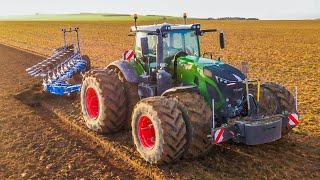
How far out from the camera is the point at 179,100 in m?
7.38

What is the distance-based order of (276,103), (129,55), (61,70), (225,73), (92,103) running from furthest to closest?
1. (61,70)
2. (129,55)
3. (92,103)
4. (276,103)
5. (225,73)

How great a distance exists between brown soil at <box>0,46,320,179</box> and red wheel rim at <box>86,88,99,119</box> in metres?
0.43

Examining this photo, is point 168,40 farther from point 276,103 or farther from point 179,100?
point 276,103

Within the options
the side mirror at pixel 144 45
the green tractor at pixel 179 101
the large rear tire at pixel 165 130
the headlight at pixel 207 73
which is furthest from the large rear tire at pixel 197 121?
the side mirror at pixel 144 45

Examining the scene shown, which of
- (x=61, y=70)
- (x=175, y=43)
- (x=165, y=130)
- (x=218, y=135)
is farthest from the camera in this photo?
(x=61, y=70)

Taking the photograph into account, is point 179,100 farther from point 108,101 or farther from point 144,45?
point 108,101

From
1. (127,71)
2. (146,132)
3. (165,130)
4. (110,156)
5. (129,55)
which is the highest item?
(129,55)

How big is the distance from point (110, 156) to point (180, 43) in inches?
115

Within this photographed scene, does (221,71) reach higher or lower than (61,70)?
higher

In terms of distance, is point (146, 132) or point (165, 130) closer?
point (165, 130)

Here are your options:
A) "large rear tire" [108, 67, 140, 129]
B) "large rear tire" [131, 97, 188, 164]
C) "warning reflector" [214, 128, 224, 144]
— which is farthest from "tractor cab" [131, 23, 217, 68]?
"warning reflector" [214, 128, 224, 144]

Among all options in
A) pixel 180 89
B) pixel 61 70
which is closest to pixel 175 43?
pixel 180 89

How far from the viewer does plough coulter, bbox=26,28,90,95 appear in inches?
508

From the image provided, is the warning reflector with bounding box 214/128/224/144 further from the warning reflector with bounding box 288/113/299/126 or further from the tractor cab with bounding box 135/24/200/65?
the tractor cab with bounding box 135/24/200/65
